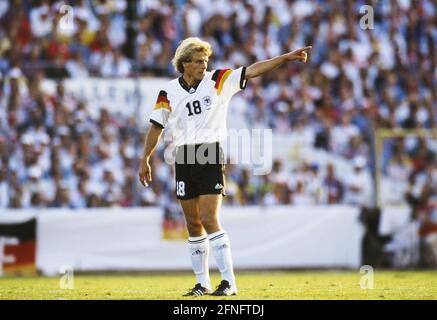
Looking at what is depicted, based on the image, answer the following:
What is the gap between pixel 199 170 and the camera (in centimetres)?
1145

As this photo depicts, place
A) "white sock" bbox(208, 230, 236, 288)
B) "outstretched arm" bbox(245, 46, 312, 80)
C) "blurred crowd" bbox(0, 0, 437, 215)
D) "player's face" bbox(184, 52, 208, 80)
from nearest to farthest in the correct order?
"outstretched arm" bbox(245, 46, 312, 80), "white sock" bbox(208, 230, 236, 288), "player's face" bbox(184, 52, 208, 80), "blurred crowd" bbox(0, 0, 437, 215)

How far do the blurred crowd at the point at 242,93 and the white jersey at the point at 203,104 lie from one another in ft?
28.9

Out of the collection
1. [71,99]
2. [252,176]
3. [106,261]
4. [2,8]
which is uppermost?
[2,8]

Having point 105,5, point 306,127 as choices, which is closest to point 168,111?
point 306,127

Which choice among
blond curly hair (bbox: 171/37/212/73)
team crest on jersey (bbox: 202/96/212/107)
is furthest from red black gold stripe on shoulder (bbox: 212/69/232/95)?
blond curly hair (bbox: 171/37/212/73)

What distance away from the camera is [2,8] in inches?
967

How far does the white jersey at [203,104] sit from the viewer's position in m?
11.5

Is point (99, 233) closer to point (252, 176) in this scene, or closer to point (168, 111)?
point (252, 176)

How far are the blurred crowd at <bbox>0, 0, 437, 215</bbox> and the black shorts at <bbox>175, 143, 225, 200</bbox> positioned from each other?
8778 millimetres

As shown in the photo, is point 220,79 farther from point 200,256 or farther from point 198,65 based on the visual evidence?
point 200,256

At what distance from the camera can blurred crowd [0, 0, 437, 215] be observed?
20359 mm

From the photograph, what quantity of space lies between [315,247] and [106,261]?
4.05 m

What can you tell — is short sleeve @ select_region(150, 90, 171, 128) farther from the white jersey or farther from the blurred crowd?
the blurred crowd

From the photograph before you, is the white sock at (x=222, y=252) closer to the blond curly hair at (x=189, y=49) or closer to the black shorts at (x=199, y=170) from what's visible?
the black shorts at (x=199, y=170)
